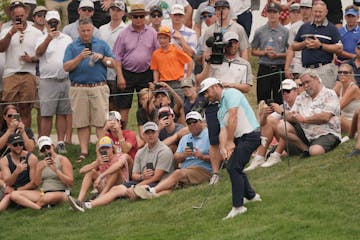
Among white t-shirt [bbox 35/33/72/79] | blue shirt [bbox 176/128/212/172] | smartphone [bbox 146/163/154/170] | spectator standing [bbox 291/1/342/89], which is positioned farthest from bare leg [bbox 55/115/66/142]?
spectator standing [bbox 291/1/342/89]

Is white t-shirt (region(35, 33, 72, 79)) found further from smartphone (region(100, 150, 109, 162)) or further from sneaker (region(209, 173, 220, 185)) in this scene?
sneaker (region(209, 173, 220, 185))

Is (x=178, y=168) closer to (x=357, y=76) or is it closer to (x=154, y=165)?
(x=154, y=165)

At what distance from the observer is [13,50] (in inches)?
765

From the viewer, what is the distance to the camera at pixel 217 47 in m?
17.3

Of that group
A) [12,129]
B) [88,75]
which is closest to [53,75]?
[88,75]

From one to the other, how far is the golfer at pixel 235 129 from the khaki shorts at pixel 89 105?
441cm

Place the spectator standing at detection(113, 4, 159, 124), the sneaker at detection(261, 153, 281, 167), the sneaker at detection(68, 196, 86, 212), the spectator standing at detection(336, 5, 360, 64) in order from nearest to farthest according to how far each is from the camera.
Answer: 1. the sneaker at detection(68, 196, 86, 212)
2. the sneaker at detection(261, 153, 281, 167)
3. the spectator standing at detection(336, 5, 360, 64)
4. the spectator standing at detection(113, 4, 159, 124)

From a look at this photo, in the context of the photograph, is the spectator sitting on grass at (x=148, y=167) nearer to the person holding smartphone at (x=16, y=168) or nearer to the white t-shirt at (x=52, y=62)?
the person holding smartphone at (x=16, y=168)

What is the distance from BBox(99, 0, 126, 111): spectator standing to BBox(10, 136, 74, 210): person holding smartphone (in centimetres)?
261

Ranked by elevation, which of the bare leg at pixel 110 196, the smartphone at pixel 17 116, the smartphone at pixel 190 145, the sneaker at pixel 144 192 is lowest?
the bare leg at pixel 110 196

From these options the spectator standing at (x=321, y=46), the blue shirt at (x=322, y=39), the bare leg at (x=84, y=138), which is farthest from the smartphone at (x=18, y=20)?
the blue shirt at (x=322, y=39)

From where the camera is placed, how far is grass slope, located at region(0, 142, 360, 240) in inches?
535

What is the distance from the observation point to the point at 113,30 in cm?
2019

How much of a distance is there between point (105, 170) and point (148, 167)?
2.40 ft
